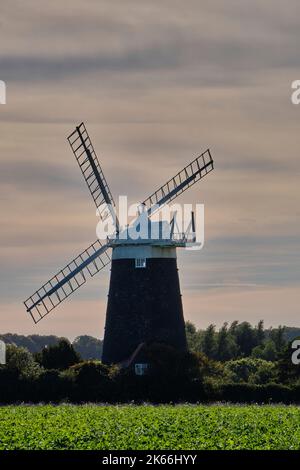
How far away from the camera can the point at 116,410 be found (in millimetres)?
57469

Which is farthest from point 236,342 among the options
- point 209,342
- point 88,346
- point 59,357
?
point 88,346

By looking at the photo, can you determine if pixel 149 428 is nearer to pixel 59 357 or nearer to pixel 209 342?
pixel 59 357

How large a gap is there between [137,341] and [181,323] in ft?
8.94

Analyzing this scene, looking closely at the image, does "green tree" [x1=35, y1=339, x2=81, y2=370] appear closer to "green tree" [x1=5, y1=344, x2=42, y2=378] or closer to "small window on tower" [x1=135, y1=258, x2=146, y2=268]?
"green tree" [x1=5, y1=344, x2=42, y2=378]

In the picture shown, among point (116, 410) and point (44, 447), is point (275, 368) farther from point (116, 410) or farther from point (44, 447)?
point (44, 447)

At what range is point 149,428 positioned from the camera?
47312mm

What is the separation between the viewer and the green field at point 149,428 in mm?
42031

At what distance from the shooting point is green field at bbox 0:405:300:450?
42.0 metres

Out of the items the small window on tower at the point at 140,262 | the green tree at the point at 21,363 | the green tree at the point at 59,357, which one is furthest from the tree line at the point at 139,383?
the small window on tower at the point at 140,262

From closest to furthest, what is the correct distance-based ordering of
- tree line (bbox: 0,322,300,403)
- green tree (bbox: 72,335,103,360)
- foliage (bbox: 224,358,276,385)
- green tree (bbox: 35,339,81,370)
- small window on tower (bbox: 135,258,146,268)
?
tree line (bbox: 0,322,300,403), small window on tower (bbox: 135,258,146,268), green tree (bbox: 35,339,81,370), foliage (bbox: 224,358,276,385), green tree (bbox: 72,335,103,360)

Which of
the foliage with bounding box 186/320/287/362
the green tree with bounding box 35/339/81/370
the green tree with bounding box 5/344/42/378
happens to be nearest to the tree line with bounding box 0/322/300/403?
the green tree with bounding box 5/344/42/378

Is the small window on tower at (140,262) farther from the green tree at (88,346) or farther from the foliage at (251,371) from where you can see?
the green tree at (88,346)

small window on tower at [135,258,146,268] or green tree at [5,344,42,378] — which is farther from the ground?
small window on tower at [135,258,146,268]
